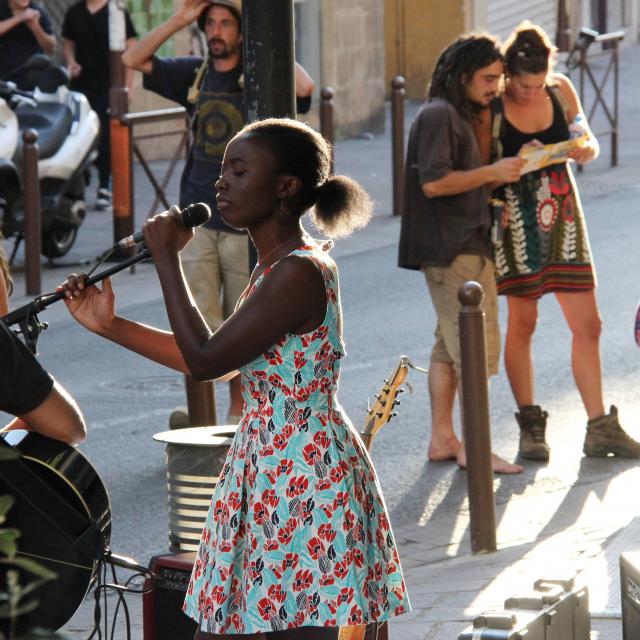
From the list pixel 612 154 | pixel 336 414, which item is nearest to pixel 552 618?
pixel 336 414

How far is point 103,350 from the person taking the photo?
10.5 metres

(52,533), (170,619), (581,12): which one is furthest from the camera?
(581,12)

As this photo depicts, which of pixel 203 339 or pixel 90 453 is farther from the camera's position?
pixel 90 453

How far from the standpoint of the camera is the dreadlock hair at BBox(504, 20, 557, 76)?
729cm

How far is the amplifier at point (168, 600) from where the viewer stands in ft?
14.8

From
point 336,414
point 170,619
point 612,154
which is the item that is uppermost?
point 336,414

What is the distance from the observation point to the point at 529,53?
23.9 ft

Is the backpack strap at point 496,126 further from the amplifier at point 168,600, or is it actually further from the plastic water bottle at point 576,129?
the amplifier at point 168,600

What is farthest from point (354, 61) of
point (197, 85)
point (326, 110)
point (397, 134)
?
point (197, 85)

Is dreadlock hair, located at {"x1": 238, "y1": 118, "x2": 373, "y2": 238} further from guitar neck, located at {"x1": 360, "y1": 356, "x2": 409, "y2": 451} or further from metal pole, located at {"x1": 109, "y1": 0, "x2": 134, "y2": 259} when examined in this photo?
metal pole, located at {"x1": 109, "y1": 0, "x2": 134, "y2": 259}

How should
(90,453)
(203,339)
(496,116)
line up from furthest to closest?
(90,453) → (496,116) → (203,339)

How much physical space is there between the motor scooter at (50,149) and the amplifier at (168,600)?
774 centimetres

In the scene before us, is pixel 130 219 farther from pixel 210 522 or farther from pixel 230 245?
pixel 210 522

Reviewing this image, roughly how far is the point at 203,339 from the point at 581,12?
27253 mm
